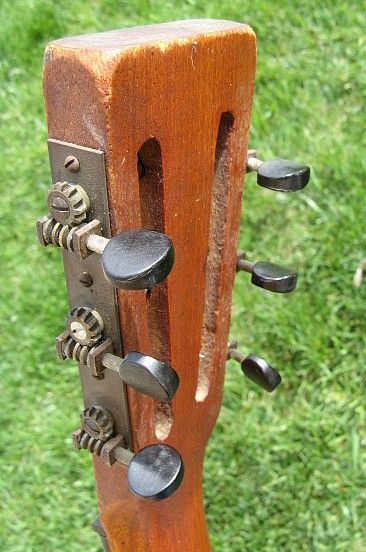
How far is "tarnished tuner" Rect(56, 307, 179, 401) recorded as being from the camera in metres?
0.64

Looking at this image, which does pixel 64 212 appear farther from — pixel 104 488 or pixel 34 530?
pixel 34 530

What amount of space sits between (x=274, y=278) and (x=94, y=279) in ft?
0.85

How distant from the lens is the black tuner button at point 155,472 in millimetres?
687

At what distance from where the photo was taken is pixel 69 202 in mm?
634

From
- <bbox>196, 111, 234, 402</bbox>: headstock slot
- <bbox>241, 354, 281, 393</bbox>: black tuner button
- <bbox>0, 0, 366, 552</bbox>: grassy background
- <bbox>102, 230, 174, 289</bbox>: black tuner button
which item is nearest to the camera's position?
<bbox>102, 230, 174, 289</bbox>: black tuner button

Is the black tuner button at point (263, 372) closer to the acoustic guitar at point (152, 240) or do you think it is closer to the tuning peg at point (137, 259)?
the acoustic guitar at point (152, 240)

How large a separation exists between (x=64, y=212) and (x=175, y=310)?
192 millimetres

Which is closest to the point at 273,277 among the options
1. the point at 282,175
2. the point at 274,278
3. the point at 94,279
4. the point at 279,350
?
the point at 274,278

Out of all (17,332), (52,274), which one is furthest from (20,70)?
(17,332)

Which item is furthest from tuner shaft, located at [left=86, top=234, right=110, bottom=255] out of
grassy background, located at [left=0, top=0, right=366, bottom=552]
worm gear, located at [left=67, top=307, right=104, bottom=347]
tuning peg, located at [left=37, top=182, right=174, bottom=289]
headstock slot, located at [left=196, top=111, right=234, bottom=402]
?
grassy background, located at [left=0, top=0, right=366, bottom=552]

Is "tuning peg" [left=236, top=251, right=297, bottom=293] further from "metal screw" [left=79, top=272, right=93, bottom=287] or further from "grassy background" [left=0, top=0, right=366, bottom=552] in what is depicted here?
"grassy background" [left=0, top=0, right=366, bottom=552]

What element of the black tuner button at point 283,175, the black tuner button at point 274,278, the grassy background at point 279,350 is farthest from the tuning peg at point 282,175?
the grassy background at point 279,350

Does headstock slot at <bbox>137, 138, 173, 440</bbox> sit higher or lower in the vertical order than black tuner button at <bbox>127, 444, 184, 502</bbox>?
higher

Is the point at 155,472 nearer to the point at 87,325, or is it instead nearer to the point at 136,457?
the point at 136,457
